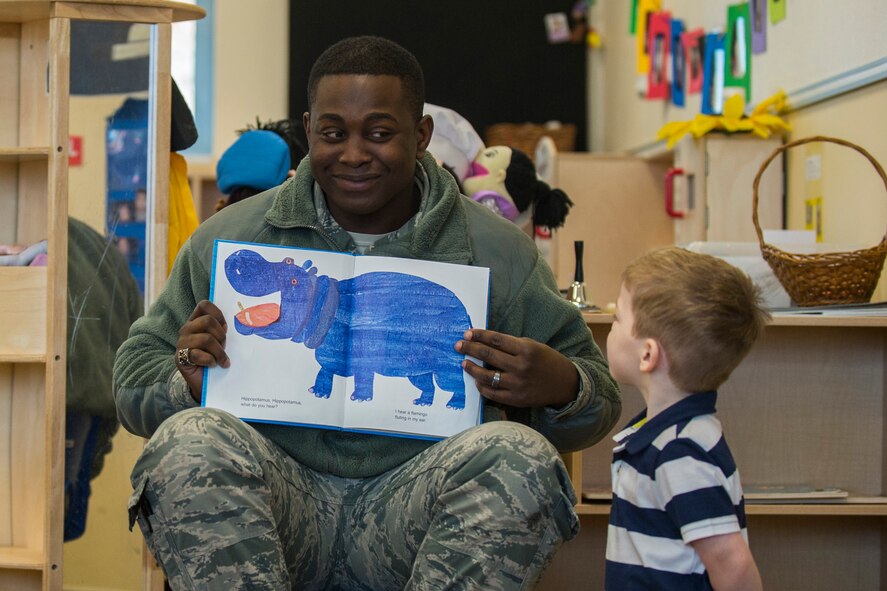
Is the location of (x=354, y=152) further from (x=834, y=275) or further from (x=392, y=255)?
(x=834, y=275)

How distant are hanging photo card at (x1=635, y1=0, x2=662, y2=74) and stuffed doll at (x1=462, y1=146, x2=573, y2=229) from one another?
245 cm

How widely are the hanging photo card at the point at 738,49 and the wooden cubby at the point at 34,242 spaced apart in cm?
218

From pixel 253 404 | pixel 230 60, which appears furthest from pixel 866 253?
pixel 230 60

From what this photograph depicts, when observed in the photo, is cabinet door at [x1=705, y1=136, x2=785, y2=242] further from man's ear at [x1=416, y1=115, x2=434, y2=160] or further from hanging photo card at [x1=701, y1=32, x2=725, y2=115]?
man's ear at [x1=416, y1=115, x2=434, y2=160]

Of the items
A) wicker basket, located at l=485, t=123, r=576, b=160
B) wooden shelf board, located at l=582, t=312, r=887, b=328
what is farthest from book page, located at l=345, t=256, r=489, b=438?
wicker basket, located at l=485, t=123, r=576, b=160

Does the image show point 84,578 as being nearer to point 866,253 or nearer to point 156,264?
point 156,264

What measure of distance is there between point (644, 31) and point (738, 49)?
134 cm

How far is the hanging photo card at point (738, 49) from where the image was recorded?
399 centimetres

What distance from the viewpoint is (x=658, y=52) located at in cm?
517

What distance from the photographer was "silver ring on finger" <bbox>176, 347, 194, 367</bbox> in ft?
5.49

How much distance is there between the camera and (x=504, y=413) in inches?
71.2

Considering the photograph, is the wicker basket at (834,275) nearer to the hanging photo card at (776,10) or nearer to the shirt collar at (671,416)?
the shirt collar at (671,416)

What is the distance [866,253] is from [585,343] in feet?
3.05

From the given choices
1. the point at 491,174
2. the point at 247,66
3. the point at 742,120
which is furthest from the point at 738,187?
the point at 247,66
